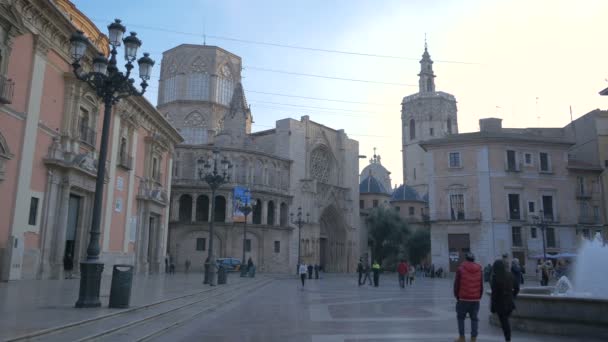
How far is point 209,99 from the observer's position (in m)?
58.5

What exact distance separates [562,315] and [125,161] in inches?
870

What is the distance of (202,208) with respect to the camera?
44906 millimetres

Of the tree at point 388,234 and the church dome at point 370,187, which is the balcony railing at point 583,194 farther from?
the church dome at point 370,187

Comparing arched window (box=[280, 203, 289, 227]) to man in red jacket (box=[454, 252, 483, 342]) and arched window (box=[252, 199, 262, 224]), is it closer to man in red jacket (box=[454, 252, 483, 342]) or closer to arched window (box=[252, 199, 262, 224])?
arched window (box=[252, 199, 262, 224])

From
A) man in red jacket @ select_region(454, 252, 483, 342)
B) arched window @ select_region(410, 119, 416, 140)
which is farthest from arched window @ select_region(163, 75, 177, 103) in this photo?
man in red jacket @ select_region(454, 252, 483, 342)

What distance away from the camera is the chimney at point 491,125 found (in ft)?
145

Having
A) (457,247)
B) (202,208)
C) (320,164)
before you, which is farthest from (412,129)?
(202,208)

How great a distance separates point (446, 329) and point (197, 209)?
125 ft

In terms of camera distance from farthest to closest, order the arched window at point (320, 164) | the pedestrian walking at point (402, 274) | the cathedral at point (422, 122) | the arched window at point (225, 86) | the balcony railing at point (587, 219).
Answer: the cathedral at point (422, 122) → the arched window at point (225, 86) → the arched window at point (320, 164) → the balcony railing at point (587, 219) → the pedestrian walking at point (402, 274)

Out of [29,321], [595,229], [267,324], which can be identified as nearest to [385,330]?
[267,324]

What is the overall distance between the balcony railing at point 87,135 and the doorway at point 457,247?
28.0 m

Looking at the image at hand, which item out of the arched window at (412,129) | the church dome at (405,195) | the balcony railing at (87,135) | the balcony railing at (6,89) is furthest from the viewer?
the arched window at (412,129)

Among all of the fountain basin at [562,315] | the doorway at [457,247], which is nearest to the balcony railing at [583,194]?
the doorway at [457,247]

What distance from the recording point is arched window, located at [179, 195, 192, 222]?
44.6 meters
